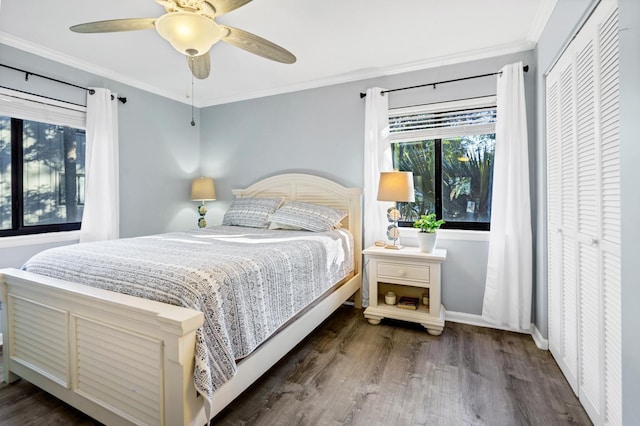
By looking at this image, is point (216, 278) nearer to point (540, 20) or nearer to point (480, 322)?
point (480, 322)

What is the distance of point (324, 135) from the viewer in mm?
3557

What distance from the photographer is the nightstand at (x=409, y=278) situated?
2648mm

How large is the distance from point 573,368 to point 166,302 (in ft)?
7.34

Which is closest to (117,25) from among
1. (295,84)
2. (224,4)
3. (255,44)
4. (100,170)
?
(224,4)

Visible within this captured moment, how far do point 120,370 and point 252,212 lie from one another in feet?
6.91

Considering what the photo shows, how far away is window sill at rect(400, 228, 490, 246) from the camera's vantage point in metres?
2.88

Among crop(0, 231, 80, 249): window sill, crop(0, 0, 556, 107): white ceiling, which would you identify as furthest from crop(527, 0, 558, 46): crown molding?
crop(0, 231, 80, 249): window sill

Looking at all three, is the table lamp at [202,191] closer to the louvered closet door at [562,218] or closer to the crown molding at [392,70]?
the crown molding at [392,70]

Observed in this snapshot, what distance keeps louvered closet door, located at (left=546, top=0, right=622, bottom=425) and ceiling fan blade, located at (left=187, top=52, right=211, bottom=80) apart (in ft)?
7.03

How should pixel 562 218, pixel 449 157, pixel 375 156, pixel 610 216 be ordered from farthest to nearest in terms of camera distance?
pixel 375 156, pixel 449 157, pixel 562 218, pixel 610 216

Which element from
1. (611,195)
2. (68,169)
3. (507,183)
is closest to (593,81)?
(611,195)

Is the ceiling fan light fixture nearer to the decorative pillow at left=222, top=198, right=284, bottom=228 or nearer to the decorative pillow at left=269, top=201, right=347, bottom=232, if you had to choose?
the decorative pillow at left=269, top=201, right=347, bottom=232

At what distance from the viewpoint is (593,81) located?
1517 mm

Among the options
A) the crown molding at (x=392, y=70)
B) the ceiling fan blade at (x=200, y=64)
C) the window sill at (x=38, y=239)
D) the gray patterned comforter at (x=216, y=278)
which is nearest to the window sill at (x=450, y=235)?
the gray patterned comforter at (x=216, y=278)
